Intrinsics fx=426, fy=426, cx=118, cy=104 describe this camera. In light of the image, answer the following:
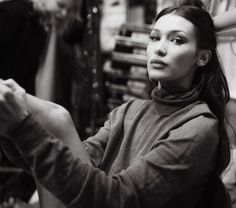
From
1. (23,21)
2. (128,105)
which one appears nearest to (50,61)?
(23,21)

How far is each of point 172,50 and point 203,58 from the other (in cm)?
10

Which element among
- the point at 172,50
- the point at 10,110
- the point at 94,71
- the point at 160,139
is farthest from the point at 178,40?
the point at 94,71

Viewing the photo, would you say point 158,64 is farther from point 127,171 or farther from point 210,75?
point 127,171

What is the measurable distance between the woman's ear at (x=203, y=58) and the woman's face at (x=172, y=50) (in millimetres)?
22

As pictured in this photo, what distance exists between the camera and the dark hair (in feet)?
2.89

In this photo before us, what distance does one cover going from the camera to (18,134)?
70 centimetres

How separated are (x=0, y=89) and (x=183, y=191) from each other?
40 cm

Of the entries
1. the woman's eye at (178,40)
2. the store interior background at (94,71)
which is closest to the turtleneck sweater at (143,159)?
the woman's eye at (178,40)

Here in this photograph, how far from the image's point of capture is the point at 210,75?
3.08 feet

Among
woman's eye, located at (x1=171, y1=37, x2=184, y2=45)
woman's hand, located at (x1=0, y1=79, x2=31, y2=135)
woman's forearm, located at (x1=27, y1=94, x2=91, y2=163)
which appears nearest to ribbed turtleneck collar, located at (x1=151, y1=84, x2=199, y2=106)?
woman's eye, located at (x1=171, y1=37, x2=184, y2=45)

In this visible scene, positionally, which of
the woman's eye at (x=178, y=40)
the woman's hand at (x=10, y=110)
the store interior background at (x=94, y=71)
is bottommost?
the store interior background at (x=94, y=71)

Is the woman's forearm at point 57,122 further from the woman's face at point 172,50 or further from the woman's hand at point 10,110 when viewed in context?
the woman's face at point 172,50

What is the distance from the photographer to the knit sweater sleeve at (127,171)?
71cm

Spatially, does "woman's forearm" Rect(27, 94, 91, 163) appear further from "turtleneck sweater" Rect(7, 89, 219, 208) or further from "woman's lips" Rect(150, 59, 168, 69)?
"woman's lips" Rect(150, 59, 168, 69)
